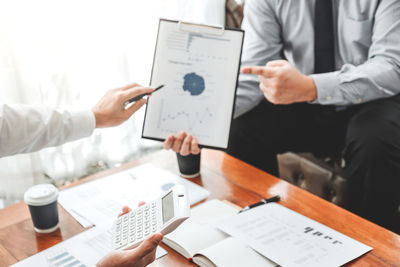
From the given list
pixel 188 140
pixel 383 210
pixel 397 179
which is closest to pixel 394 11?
pixel 397 179

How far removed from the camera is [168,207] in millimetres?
757

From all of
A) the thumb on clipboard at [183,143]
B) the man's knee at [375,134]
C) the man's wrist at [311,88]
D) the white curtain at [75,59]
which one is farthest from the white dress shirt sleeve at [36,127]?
the man's knee at [375,134]

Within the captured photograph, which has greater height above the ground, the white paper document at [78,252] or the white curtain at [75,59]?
the white curtain at [75,59]

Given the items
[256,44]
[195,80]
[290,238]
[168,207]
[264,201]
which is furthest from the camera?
[256,44]

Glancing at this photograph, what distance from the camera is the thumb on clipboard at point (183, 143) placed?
1099 mm

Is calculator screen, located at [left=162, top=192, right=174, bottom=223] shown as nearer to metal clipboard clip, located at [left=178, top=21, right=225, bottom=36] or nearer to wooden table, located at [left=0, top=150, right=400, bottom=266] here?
wooden table, located at [left=0, top=150, right=400, bottom=266]

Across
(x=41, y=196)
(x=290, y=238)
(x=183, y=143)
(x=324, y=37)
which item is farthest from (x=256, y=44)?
(x=41, y=196)

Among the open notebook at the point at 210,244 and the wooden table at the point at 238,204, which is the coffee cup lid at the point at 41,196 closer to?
the wooden table at the point at 238,204

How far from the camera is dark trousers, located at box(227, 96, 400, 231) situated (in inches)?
48.0

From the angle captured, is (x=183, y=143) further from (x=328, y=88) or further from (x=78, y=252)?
(x=328, y=88)

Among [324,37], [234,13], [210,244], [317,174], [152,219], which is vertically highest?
[234,13]

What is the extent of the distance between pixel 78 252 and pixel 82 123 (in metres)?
0.34

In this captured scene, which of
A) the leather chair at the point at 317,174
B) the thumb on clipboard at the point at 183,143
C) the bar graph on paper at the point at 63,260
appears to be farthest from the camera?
the leather chair at the point at 317,174

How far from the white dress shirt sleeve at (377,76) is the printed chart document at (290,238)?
19.5 inches
